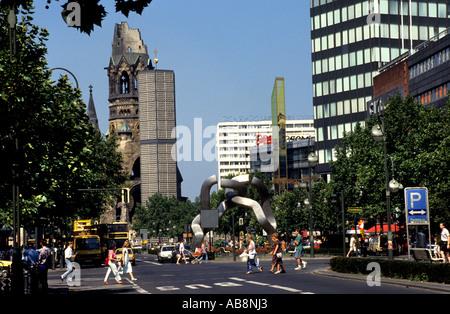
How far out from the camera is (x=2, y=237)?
258 feet

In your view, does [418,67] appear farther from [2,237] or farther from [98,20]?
[98,20]

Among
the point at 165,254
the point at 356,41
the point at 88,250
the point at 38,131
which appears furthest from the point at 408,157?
the point at 356,41

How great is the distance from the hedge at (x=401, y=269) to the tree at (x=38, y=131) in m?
12.3

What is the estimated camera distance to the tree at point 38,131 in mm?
24422

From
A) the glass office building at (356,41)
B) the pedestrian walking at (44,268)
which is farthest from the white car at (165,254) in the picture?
the glass office building at (356,41)

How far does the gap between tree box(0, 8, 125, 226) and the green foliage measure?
13245cm

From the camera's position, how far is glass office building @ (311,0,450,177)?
11081 centimetres

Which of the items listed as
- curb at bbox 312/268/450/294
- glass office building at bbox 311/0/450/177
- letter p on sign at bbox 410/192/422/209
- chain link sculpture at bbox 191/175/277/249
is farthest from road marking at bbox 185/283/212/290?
glass office building at bbox 311/0/450/177

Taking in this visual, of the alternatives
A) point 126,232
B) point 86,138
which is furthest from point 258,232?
point 86,138

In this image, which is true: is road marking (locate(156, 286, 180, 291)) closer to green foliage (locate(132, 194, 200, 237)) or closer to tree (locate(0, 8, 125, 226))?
tree (locate(0, 8, 125, 226))

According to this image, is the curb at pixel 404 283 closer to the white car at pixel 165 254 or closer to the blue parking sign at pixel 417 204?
the blue parking sign at pixel 417 204

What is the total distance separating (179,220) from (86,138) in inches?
5597

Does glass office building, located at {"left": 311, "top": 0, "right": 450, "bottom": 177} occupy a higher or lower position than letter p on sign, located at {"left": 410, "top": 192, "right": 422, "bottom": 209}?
higher

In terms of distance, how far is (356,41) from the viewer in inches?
4427
